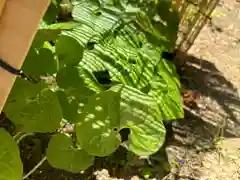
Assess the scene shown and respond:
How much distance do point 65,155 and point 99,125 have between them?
150mm

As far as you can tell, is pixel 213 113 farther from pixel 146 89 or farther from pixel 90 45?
pixel 90 45

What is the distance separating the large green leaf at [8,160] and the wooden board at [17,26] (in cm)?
35

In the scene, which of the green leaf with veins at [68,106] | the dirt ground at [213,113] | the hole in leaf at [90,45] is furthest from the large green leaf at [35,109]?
the dirt ground at [213,113]

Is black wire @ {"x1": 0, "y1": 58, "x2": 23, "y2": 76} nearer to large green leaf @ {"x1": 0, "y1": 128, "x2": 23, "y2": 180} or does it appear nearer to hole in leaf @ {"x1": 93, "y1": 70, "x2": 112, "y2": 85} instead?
large green leaf @ {"x1": 0, "y1": 128, "x2": 23, "y2": 180}

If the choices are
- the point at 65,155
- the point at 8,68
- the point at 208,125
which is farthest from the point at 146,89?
the point at 8,68

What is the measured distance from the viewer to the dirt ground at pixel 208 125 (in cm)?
198

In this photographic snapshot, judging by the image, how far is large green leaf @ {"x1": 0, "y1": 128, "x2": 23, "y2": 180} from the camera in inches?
51.3

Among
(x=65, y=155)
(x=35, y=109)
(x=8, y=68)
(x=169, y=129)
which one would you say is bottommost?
(x=169, y=129)

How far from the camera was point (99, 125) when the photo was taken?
141 centimetres

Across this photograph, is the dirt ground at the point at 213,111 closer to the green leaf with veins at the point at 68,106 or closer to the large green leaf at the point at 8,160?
the green leaf with veins at the point at 68,106

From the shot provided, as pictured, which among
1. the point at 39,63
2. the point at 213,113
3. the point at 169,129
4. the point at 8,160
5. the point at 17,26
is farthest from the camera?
the point at 213,113

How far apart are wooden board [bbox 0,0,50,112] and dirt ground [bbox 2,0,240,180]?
3.14 feet

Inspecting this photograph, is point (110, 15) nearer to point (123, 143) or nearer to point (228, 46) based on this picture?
point (123, 143)

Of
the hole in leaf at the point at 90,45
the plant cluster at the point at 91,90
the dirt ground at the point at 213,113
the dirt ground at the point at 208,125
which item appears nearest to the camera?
the plant cluster at the point at 91,90
